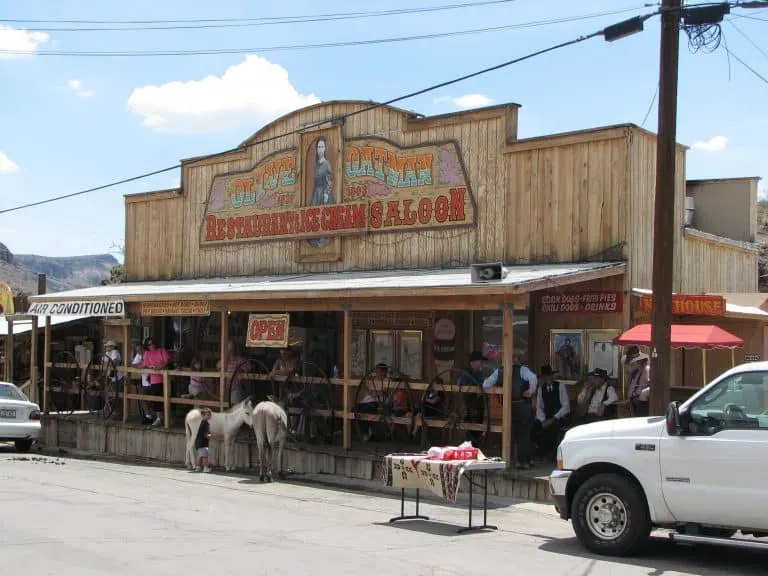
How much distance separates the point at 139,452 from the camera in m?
19.1

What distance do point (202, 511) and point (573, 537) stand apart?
445 cm

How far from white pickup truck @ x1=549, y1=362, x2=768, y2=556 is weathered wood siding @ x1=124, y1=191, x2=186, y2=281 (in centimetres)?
1503

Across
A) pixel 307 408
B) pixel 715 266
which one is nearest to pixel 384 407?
pixel 307 408

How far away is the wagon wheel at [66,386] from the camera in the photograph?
21500 millimetres

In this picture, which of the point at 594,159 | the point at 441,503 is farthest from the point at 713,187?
the point at 441,503

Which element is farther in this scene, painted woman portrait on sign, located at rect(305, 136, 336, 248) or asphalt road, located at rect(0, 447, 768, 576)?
painted woman portrait on sign, located at rect(305, 136, 336, 248)

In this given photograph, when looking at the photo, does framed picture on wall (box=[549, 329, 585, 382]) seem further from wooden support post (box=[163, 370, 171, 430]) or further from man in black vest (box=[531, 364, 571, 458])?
wooden support post (box=[163, 370, 171, 430])

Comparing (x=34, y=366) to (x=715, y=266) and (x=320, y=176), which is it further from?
(x=715, y=266)

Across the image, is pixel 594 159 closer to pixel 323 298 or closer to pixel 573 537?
pixel 323 298

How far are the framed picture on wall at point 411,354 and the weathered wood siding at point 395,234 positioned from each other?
4.29ft

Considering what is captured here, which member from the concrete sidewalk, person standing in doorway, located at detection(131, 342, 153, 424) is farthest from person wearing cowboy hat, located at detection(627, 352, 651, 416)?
person standing in doorway, located at detection(131, 342, 153, 424)

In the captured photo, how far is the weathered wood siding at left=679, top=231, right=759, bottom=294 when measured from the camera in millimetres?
16531

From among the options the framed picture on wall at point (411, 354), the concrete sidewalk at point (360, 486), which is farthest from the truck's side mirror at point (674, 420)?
the framed picture on wall at point (411, 354)

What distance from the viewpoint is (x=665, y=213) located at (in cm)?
1125
